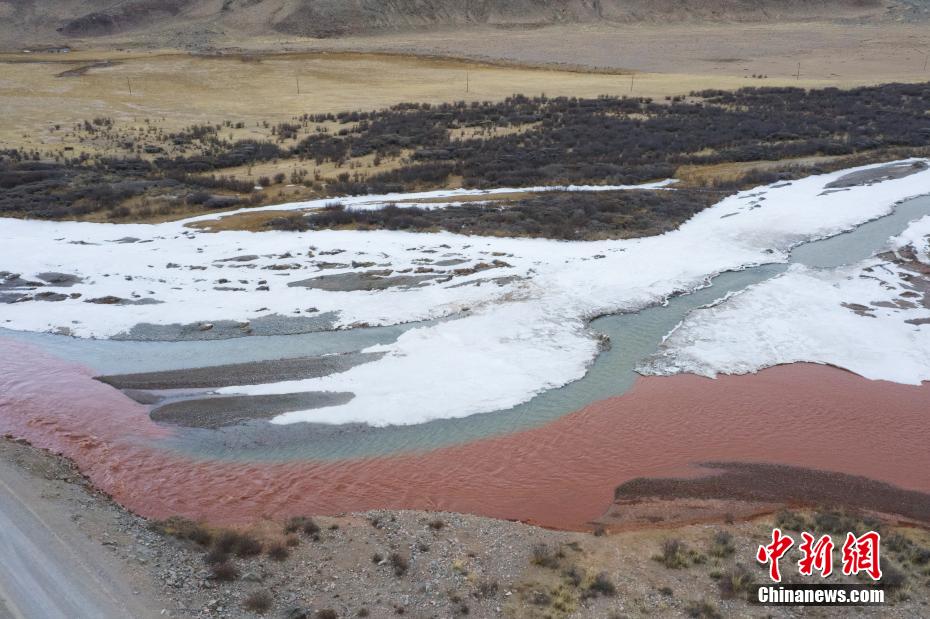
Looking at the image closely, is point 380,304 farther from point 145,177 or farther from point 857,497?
point 145,177

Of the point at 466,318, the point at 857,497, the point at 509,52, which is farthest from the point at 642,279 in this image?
the point at 509,52

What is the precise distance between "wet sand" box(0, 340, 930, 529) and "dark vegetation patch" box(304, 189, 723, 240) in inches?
430

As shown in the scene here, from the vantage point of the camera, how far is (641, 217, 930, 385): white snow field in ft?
52.0

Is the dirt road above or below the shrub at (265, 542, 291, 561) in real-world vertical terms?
above

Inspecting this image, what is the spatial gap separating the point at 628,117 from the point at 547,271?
94.0 ft

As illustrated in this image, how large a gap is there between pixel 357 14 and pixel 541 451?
105234 millimetres

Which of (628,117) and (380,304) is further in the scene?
(628,117)

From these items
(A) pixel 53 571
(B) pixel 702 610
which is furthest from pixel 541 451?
(A) pixel 53 571

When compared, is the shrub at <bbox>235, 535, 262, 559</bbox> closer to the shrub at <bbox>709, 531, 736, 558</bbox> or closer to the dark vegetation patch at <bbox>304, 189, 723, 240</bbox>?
the shrub at <bbox>709, 531, 736, 558</bbox>

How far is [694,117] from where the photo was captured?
45.1 meters

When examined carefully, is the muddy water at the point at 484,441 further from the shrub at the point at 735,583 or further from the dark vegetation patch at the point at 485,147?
the dark vegetation patch at the point at 485,147

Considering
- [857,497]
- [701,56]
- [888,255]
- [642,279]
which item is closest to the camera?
[857,497]

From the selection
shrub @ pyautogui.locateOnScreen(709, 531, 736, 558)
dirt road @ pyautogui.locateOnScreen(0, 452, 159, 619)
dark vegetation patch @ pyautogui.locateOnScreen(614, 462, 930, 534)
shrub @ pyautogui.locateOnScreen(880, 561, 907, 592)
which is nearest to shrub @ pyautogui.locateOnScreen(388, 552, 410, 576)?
dirt road @ pyautogui.locateOnScreen(0, 452, 159, 619)

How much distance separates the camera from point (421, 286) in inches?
784
